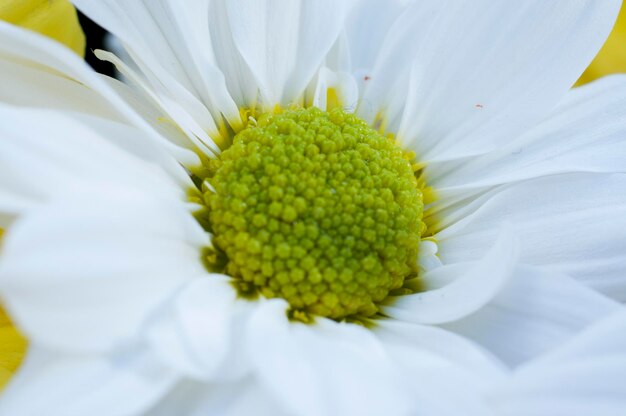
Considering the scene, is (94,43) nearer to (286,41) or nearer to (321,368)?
(286,41)

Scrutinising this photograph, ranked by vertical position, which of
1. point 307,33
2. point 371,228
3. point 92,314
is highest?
point 307,33

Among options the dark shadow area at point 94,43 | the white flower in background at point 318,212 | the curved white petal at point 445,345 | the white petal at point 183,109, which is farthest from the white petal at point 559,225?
the dark shadow area at point 94,43

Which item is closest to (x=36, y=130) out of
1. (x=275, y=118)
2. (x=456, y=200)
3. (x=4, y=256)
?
(x=4, y=256)

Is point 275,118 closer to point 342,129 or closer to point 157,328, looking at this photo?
point 342,129

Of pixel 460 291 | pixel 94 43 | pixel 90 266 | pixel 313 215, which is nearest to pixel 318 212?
pixel 313 215

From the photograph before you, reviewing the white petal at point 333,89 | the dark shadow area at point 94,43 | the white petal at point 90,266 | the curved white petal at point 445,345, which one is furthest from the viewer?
the dark shadow area at point 94,43

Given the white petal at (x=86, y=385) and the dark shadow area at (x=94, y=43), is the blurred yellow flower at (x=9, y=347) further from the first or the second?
the dark shadow area at (x=94, y=43)
